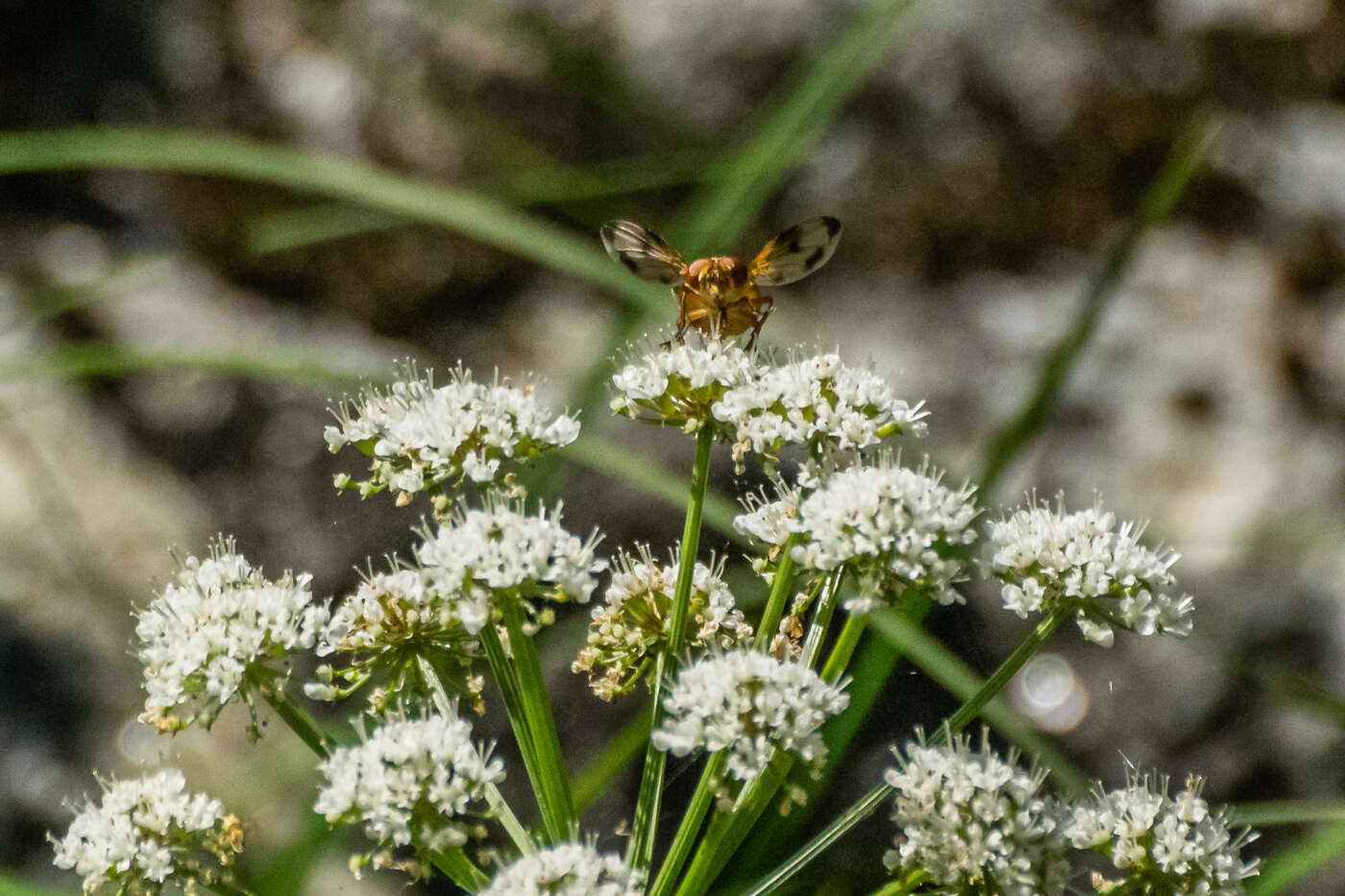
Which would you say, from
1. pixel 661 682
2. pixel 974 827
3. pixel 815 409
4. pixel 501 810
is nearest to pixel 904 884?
pixel 974 827

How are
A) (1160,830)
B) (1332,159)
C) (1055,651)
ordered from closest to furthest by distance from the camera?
(1160,830) → (1055,651) → (1332,159)


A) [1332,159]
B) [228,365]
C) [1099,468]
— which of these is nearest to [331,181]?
[228,365]

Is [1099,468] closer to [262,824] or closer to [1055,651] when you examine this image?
[1055,651]

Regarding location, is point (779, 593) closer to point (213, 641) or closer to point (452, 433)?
point (452, 433)

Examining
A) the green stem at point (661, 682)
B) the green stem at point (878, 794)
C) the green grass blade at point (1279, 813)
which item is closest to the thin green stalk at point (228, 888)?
the green stem at point (661, 682)

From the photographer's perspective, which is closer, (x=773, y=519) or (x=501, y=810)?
(x=501, y=810)
